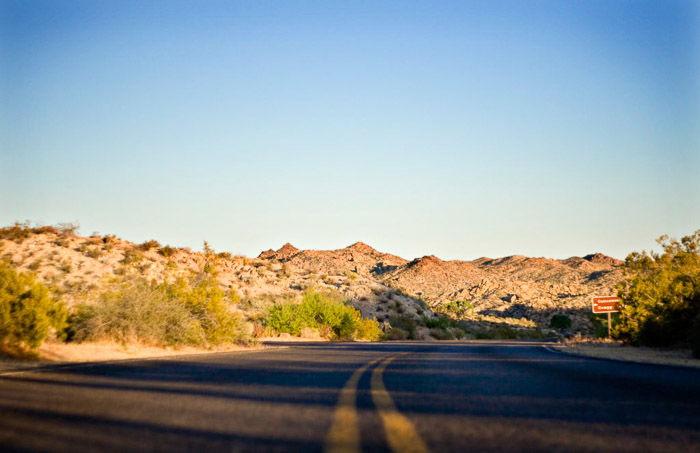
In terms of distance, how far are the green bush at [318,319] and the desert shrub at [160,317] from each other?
1061 centimetres

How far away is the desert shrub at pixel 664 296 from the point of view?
2433cm

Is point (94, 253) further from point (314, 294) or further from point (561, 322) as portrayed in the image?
point (561, 322)

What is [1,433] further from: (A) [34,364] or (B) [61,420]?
(A) [34,364]

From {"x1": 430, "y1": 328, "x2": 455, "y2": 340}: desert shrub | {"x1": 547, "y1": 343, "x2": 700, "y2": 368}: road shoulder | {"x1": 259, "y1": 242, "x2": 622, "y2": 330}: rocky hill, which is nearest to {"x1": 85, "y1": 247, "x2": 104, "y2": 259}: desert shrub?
{"x1": 430, "y1": 328, "x2": 455, "y2": 340}: desert shrub

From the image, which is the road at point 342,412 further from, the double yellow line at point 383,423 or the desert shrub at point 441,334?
the desert shrub at point 441,334

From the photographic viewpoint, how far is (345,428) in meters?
5.31

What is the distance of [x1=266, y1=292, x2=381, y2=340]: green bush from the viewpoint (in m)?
35.2

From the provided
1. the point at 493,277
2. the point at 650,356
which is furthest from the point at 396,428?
the point at 493,277

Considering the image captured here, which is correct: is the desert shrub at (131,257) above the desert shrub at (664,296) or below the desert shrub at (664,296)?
above

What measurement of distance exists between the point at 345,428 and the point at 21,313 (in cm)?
1210

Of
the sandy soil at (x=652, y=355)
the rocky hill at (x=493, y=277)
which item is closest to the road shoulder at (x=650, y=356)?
the sandy soil at (x=652, y=355)

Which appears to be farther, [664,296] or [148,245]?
[148,245]

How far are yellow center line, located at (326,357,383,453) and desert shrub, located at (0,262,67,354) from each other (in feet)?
32.7

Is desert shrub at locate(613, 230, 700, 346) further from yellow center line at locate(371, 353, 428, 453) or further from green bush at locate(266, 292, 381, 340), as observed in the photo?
yellow center line at locate(371, 353, 428, 453)
